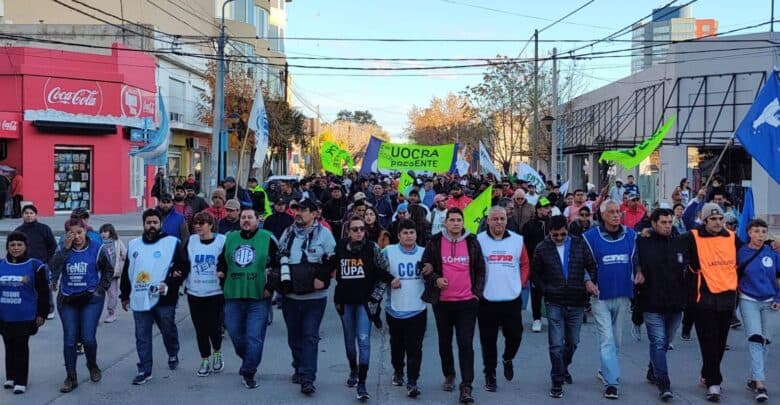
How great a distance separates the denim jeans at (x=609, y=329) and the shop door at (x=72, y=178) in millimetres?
24611

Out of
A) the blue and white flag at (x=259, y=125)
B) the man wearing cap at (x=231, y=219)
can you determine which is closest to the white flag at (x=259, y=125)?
the blue and white flag at (x=259, y=125)

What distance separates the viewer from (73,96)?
28.6 metres

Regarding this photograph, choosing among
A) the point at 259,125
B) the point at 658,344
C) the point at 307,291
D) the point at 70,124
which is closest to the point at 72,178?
the point at 70,124

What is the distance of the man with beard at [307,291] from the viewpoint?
727cm

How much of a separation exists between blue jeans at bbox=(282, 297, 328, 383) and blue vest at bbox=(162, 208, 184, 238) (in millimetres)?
3637

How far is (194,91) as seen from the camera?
Result: 4006 cm

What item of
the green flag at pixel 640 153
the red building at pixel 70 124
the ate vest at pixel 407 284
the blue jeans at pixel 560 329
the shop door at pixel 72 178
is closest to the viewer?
the ate vest at pixel 407 284

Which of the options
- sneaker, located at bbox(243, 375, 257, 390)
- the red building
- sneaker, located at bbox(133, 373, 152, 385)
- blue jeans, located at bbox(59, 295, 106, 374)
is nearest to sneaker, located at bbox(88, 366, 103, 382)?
blue jeans, located at bbox(59, 295, 106, 374)

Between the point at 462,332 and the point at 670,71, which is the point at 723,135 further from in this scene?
the point at 462,332

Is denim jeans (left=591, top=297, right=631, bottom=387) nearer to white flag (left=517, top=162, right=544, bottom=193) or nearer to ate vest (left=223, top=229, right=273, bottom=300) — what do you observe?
ate vest (left=223, top=229, right=273, bottom=300)

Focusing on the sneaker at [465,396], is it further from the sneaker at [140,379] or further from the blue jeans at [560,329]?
the sneaker at [140,379]

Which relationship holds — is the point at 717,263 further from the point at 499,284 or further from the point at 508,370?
the point at 508,370

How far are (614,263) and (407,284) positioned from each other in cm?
187

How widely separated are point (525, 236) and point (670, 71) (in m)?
21.6
